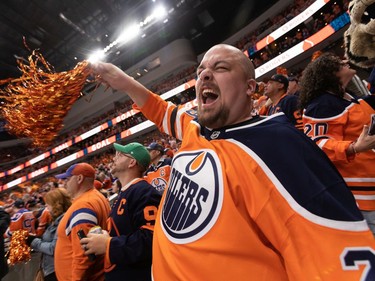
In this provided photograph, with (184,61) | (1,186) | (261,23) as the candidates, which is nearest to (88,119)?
(1,186)

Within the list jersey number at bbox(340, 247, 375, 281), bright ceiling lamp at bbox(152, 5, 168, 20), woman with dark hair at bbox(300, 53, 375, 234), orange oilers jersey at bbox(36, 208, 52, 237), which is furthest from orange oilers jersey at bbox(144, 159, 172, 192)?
bright ceiling lamp at bbox(152, 5, 168, 20)

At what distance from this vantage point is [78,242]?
6.66 ft

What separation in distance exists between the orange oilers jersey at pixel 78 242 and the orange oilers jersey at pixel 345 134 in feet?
6.25

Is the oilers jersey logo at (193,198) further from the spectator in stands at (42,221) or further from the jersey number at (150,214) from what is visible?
the spectator in stands at (42,221)

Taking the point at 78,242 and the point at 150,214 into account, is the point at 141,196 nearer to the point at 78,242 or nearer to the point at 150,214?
the point at 150,214

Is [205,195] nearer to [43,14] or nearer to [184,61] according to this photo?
[43,14]

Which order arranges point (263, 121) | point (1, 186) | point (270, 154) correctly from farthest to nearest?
1. point (1, 186)
2. point (263, 121)
3. point (270, 154)

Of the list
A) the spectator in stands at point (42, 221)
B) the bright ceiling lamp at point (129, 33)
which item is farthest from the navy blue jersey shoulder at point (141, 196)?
the bright ceiling lamp at point (129, 33)

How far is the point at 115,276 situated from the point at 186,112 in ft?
3.87

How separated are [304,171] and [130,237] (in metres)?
1.25

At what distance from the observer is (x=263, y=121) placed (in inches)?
39.5

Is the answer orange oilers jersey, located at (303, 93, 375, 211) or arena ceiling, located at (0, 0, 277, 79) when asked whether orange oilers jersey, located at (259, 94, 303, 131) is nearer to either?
orange oilers jersey, located at (303, 93, 375, 211)

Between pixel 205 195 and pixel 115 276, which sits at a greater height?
pixel 205 195

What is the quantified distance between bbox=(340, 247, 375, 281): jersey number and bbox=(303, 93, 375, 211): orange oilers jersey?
1.05 metres
